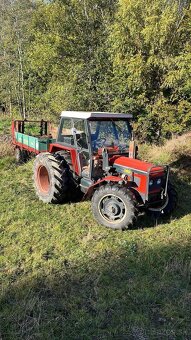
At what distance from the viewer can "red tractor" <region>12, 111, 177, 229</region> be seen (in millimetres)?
5125

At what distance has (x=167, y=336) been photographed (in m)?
3.03

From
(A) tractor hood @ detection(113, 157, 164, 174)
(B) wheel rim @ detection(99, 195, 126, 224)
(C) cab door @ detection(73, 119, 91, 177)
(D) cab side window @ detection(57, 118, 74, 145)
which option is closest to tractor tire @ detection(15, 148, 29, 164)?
(D) cab side window @ detection(57, 118, 74, 145)

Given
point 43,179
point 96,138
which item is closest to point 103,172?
point 96,138

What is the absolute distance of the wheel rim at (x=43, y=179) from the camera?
6465mm

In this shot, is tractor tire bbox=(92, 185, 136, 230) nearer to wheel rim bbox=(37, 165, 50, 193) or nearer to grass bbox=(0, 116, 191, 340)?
grass bbox=(0, 116, 191, 340)

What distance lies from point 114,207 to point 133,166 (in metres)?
0.77

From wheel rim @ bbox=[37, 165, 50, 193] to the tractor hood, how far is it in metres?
1.72

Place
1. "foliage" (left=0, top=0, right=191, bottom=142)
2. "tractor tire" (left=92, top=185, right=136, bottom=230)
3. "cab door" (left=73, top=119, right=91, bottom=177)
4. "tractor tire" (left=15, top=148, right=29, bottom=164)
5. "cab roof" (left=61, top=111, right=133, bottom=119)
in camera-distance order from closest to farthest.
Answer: "tractor tire" (left=92, top=185, right=136, bottom=230) < "cab roof" (left=61, top=111, right=133, bottom=119) < "cab door" (left=73, top=119, right=91, bottom=177) < "tractor tire" (left=15, top=148, right=29, bottom=164) < "foliage" (left=0, top=0, right=191, bottom=142)

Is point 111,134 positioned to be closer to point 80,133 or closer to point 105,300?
point 80,133

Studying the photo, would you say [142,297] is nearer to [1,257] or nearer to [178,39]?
[1,257]

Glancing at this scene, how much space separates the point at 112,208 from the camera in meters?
5.14

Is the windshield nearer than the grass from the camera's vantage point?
No

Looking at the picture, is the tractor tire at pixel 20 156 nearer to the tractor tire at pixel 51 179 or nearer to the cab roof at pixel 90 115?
the tractor tire at pixel 51 179

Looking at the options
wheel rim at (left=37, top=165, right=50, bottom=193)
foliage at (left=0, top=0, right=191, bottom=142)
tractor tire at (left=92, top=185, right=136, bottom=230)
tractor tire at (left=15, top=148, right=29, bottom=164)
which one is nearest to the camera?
tractor tire at (left=92, top=185, right=136, bottom=230)
